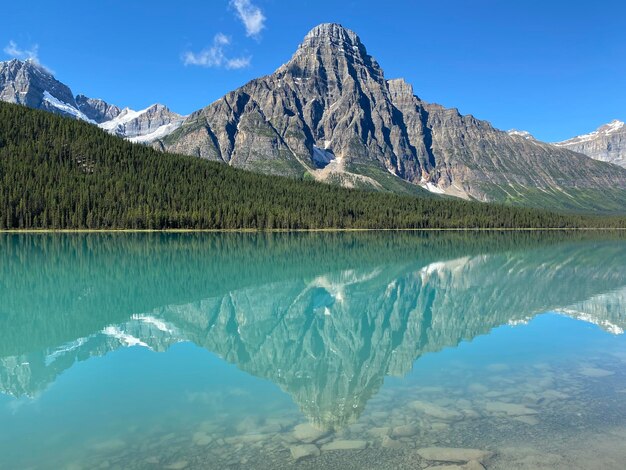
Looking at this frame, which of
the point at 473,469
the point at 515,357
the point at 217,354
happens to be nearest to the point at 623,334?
the point at 515,357

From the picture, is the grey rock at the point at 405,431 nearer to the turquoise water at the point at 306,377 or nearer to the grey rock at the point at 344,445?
the turquoise water at the point at 306,377

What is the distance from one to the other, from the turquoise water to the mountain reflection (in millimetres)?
200

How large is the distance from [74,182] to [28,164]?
21043 millimetres

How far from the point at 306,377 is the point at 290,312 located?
48.6ft

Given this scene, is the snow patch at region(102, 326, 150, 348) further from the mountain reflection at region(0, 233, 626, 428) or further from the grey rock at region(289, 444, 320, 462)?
the grey rock at region(289, 444, 320, 462)

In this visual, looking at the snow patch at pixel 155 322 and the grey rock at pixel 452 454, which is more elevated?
the grey rock at pixel 452 454

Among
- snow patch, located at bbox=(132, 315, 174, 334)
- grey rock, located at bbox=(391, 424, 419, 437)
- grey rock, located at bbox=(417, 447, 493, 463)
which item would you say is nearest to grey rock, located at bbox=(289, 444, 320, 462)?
grey rock, located at bbox=(391, 424, 419, 437)

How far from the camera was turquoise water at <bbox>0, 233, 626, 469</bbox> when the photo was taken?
1336cm

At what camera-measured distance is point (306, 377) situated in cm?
2033

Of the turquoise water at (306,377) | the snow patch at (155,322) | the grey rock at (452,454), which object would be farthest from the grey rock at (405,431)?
the snow patch at (155,322)

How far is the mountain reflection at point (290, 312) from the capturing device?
21.2 meters

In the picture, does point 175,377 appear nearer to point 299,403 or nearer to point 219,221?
point 299,403

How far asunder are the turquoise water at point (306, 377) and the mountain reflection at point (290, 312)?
0.20 m

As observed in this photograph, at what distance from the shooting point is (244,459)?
42.0ft
